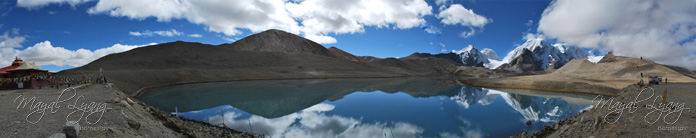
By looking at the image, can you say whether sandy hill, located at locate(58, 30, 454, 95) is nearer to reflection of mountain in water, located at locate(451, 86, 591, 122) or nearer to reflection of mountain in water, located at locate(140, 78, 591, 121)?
reflection of mountain in water, located at locate(140, 78, 591, 121)

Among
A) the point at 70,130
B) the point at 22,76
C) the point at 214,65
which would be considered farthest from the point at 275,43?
the point at 70,130

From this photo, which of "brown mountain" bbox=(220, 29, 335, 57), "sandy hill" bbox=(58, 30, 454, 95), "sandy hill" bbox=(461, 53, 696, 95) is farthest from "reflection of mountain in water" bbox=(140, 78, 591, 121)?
"brown mountain" bbox=(220, 29, 335, 57)

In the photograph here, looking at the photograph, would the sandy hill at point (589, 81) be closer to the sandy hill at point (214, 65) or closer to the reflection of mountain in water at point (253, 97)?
the reflection of mountain in water at point (253, 97)

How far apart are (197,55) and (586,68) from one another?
159m

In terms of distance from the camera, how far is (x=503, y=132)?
15438 millimetres

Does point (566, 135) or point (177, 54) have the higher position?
point (177, 54)

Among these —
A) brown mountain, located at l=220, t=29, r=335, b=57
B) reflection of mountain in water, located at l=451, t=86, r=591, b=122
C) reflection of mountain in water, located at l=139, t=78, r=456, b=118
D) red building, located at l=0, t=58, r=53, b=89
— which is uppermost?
brown mountain, located at l=220, t=29, r=335, b=57

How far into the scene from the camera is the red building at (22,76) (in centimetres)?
2183

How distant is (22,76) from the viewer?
2538 centimetres

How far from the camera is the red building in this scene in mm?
21828

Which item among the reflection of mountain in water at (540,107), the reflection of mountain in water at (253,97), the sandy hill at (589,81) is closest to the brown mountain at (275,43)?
the reflection of mountain in water at (253,97)

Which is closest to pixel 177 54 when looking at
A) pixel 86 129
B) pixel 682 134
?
pixel 86 129

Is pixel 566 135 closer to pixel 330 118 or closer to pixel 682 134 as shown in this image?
pixel 682 134

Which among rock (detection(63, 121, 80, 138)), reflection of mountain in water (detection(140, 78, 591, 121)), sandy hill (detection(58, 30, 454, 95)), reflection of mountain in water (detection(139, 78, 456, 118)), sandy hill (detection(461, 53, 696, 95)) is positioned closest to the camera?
rock (detection(63, 121, 80, 138))
